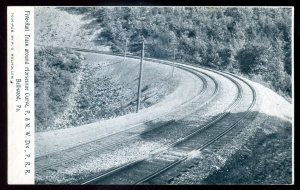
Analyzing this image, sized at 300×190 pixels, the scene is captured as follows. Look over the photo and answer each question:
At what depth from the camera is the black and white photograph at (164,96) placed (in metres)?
9.21

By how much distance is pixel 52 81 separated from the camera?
484 inches

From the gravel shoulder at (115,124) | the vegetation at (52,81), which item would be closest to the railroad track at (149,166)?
the gravel shoulder at (115,124)

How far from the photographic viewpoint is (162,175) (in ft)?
29.1

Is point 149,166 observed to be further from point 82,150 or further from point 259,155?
point 259,155

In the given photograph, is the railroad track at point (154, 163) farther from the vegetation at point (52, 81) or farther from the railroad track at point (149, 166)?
the vegetation at point (52, 81)

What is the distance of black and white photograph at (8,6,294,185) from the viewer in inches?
363

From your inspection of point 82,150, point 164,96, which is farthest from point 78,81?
point 82,150

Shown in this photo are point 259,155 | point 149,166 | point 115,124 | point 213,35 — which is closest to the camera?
point 149,166

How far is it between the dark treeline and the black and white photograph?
1.8 inches

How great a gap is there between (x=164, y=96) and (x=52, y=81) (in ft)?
12.3

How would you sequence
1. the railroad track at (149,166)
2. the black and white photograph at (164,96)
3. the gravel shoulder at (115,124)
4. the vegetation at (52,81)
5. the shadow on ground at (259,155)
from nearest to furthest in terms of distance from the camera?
the railroad track at (149,166), the shadow on ground at (259,155), the black and white photograph at (164,96), the gravel shoulder at (115,124), the vegetation at (52,81)

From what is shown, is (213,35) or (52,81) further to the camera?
(213,35)

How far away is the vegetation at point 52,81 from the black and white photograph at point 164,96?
1.9 inches

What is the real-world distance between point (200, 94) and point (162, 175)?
16.3 feet
